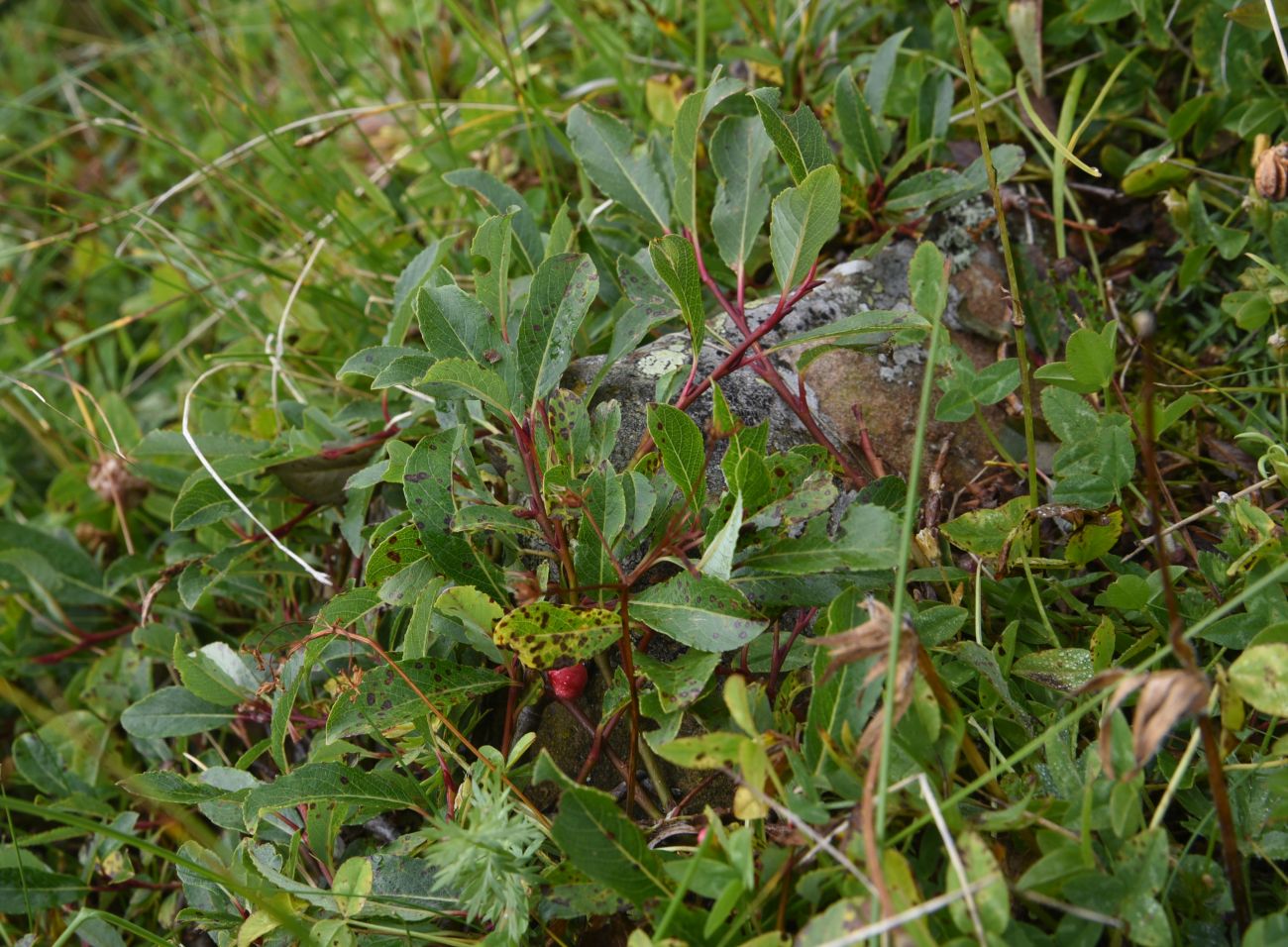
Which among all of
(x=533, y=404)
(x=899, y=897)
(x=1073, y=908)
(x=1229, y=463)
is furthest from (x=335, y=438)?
(x=1229, y=463)

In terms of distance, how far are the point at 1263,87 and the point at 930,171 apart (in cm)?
64

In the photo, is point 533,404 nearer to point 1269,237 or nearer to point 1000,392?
point 1000,392

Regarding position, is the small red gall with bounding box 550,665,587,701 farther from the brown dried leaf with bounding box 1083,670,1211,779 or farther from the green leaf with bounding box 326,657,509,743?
the brown dried leaf with bounding box 1083,670,1211,779

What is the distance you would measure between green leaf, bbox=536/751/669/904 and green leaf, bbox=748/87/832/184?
87 cm

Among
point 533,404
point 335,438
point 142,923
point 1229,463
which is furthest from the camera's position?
point 335,438

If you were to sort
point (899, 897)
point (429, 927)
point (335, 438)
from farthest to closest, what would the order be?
point (335, 438) < point (429, 927) < point (899, 897)

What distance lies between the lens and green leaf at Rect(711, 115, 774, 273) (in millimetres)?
1552

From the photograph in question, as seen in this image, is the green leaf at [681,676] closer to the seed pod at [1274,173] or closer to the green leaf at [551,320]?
the green leaf at [551,320]

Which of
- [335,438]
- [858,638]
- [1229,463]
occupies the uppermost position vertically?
[335,438]

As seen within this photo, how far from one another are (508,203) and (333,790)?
105 centimetres

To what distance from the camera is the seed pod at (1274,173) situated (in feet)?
5.26

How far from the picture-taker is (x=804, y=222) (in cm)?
136

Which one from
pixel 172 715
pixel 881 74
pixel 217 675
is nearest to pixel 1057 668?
pixel 881 74

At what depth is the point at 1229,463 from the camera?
1572mm
